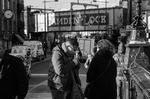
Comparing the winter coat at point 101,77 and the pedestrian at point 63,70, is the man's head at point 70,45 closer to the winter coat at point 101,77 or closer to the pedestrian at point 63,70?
the pedestrian at point 63,70

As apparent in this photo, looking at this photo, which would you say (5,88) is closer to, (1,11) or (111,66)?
(111,66)

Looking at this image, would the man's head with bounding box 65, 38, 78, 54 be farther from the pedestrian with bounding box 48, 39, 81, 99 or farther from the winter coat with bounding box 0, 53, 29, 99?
the winter coat with bounding box 0, 53, 29, 99

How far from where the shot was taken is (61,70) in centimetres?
562

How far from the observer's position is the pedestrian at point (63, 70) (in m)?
5.64

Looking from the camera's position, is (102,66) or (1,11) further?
(1,11)

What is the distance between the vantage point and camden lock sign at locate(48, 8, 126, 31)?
179 ft

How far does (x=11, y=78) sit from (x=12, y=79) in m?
0.02

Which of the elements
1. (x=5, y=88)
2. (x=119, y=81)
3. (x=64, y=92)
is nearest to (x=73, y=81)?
(x=64, y=92)

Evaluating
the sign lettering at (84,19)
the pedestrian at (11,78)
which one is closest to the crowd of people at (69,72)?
the pedestrian at (11,78)

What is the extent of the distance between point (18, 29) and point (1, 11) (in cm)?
1194

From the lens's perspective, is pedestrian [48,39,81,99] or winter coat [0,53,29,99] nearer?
winter coat [0,53,29,99]

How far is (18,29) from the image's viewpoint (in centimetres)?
5481

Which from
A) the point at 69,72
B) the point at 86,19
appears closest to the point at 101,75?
the point at 69,72

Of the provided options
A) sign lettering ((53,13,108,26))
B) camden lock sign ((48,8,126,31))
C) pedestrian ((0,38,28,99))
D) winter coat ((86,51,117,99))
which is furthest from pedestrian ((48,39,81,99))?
sign lettering ((53,13,108,26))
